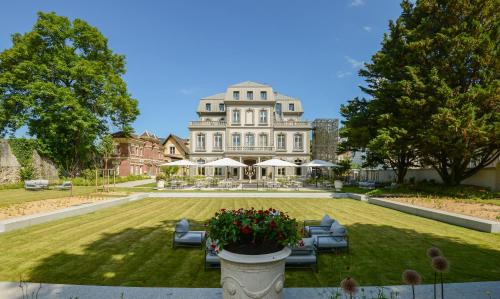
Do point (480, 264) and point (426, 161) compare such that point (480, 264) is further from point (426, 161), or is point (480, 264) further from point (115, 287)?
point (426, 161)

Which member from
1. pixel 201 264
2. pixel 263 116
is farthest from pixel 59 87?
pixel 201 264

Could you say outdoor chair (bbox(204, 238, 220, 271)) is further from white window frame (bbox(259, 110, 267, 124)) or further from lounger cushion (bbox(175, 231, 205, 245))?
white window frame (bbox(259, 110, 267, 124))

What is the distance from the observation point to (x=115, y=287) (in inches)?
191

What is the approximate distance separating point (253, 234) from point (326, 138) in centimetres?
4259

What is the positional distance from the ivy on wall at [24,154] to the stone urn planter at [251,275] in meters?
32.4

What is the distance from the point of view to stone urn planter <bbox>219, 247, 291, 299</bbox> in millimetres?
3531

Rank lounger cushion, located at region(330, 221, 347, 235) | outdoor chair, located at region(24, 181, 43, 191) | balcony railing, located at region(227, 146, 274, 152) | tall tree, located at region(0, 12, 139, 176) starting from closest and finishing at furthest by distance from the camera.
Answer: lounger cushion, located at region(330, 221, 347, 235) < outdoor chair, located at region(24, 181, 43, 191) < tall tree, located at region(0, 12, 139, 176) < balcony railing, located at region(227, 146, 274, 152)

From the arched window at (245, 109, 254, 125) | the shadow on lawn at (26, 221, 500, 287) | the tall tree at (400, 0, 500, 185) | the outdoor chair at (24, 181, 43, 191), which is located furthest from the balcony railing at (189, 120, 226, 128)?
the shadow on lawn at (26, 221, 500, 287)

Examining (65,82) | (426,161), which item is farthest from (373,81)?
(65,82)

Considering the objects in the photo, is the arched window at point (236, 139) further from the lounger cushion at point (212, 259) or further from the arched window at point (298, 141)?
the lounger cushion at point (212, 259)

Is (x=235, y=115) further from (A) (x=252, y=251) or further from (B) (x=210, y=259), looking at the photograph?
(A) (x=252, y=251)

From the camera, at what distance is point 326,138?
1736 inches

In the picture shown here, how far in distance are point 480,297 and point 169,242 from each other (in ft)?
24.3

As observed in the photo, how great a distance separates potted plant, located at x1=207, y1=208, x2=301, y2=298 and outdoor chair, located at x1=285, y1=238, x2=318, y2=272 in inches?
75.8
